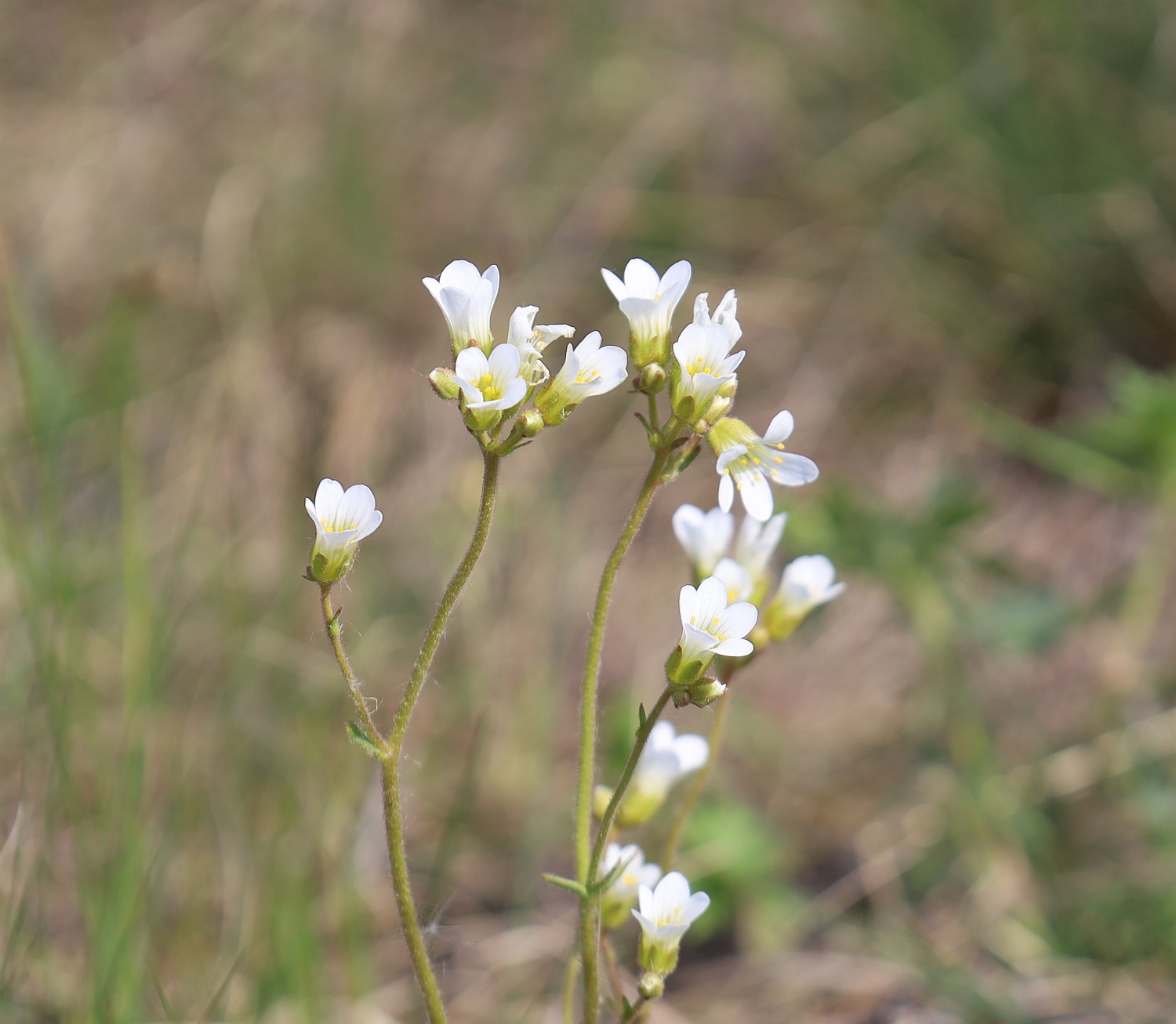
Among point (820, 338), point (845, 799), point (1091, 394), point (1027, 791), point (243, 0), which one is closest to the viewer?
point (1027, 791)

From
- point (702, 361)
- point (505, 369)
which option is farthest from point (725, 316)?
point (505, 369)

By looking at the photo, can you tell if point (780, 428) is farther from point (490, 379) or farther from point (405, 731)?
point (405, 731)

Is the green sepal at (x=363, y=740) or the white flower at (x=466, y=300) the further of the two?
the white flower at (x=466, y=300)

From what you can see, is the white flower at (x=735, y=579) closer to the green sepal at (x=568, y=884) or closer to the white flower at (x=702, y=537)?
the white flower at (x=702, y=537)

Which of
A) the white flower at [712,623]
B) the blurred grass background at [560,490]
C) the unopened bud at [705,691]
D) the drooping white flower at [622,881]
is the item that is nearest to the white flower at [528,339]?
the white flower at [712,623]

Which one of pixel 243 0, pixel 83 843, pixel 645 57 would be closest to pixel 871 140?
pixel 645 57

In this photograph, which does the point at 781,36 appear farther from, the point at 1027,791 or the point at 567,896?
the point at 567,896

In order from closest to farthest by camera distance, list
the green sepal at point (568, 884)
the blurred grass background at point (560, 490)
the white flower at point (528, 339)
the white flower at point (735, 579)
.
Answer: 1. the green sepal at point (568, 884)
2. the white flower at point (528, 339)
3. the white flower at point (735, 579)
4. the blurred grass background at point (560, 490)
